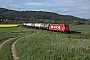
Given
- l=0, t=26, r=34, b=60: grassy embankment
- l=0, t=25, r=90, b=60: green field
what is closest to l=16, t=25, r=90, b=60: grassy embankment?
l=0, t=25, r=90, b=60: green field

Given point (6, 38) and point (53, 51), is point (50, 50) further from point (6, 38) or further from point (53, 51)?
point (6, 38)

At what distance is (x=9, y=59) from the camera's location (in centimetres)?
2034

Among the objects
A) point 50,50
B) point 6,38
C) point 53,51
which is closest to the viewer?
point 53,51

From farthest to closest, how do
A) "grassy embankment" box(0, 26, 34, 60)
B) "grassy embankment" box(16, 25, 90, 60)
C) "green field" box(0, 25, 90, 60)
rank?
"grassy embankment" box(0, 26, 34, 60), "green field" box(0, 25, 90, 60), "grassy embankment" box(16, 25, 90, 60)

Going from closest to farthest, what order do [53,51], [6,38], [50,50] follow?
[53,51] < [50,50] < [6,38]

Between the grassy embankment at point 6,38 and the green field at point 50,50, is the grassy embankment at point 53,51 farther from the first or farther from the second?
the grassy embankment at point 6,38

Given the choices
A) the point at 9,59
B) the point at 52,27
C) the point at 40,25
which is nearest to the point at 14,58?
the point at 9,59

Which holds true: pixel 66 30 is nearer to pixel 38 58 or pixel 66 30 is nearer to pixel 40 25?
pixel 40 25

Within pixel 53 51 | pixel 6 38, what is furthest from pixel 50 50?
pixel 6 38

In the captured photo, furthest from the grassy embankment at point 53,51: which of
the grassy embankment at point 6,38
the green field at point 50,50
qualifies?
the grassy embankment at point 6,38

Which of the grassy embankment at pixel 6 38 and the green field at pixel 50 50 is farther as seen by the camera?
the grassy embankment at pixel 6 38

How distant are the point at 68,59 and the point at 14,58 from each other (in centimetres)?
626

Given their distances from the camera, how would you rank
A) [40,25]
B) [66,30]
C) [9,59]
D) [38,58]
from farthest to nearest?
[40,25], [66,30], [9,59], [38,58]

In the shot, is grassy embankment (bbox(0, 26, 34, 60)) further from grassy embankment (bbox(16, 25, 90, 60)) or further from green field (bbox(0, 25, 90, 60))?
grassy embankment (bbox(16, 25, 90, 60))
